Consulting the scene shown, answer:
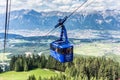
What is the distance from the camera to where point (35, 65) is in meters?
183

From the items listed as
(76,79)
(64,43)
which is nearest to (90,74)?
(76,79)

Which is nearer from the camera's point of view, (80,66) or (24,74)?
(80,66)

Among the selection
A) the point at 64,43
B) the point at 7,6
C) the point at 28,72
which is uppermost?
the point at 7,6

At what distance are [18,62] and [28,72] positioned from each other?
10.9 meters

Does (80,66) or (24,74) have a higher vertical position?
(80,66)

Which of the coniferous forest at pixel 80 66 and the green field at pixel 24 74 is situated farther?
the green field at pixel 24 74

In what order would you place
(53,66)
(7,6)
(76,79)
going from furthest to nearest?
(53,66) < (76,79) < (7,6)

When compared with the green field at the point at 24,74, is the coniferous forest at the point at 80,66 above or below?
above

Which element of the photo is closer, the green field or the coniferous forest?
the coniferous forest

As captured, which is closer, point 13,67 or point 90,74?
point 90,74

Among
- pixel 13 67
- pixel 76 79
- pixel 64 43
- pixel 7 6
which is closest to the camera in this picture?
pixel 7 6

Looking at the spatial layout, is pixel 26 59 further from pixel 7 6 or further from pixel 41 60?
pixel 7 6

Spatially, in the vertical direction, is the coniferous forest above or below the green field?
above

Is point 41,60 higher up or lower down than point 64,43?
lower down
